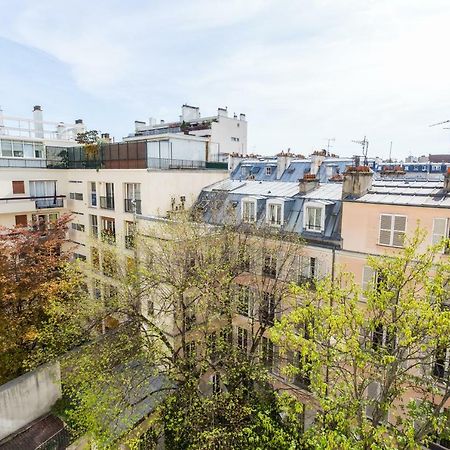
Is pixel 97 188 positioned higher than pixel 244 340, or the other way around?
pixel 97 188

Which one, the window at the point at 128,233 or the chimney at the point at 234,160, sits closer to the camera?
the window at the point at 128,233

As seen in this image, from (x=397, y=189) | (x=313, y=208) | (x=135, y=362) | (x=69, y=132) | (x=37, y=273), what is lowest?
(x=135, y=362)

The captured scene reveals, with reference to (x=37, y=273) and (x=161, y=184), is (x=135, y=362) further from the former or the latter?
(x=161, y=184)

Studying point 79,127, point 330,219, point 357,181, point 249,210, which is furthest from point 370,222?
point 79,127

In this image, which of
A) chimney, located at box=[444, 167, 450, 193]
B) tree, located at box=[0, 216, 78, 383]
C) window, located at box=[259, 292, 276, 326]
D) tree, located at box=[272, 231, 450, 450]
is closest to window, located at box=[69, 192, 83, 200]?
tree, located at box=[0, 216, 78, 383]

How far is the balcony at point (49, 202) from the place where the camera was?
3071 centimetres

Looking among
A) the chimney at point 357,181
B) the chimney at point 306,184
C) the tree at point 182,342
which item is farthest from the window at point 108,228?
the chimney at point 357,181

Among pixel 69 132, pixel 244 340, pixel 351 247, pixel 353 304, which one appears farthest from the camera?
pixel 69 132

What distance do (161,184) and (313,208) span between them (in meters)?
11.5

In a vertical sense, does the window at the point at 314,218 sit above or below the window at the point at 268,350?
above

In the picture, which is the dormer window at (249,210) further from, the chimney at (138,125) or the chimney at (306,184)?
the chimney at (138,125)

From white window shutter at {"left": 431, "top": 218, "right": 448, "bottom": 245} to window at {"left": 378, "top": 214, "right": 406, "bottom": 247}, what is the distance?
1310 mm

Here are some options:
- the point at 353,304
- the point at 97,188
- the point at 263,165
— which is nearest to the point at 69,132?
the point at 97,188

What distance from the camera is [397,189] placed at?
19.1 metres
